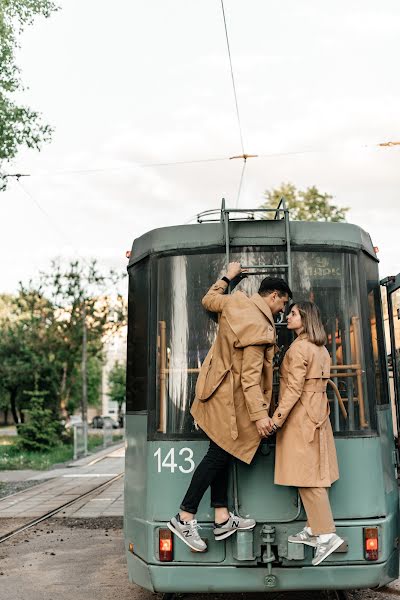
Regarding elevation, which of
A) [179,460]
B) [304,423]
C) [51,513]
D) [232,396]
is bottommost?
[51,513]

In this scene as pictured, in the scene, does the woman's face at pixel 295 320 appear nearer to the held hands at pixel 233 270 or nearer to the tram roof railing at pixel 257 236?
the held hands at pixel 233 270

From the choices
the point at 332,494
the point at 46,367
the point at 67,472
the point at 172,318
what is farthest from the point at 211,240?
the point at 46,367

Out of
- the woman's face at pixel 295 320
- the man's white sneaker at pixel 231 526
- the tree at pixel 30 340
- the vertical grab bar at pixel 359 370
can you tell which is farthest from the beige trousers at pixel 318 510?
the tree at pixel 30 340

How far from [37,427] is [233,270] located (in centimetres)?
2746

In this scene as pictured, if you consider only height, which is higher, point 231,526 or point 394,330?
point 394,330

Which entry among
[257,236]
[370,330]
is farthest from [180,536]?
[257,236]

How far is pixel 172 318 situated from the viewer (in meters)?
6.23

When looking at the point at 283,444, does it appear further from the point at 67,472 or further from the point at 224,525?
the point at 67,472

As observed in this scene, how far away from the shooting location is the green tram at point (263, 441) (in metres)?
5.84

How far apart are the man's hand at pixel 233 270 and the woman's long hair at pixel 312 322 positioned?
0.45 metres

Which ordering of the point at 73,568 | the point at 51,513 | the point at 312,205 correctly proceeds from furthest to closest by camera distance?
the point at 312,205 → the point at 51,513 → the point at 73,568

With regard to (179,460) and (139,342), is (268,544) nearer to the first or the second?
(179,460)

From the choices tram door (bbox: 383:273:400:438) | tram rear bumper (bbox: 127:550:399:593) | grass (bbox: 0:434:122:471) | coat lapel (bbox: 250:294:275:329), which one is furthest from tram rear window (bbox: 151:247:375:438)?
grass (bbox: 0:434:122:471)

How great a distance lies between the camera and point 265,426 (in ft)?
18.5
